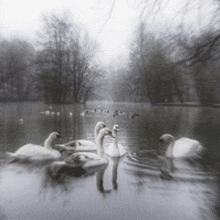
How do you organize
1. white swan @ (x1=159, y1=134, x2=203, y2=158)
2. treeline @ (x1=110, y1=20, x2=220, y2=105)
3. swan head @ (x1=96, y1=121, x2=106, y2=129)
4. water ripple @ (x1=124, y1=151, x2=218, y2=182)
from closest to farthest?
water ripple @ (x1=124, y1=151, x2=218, y2=182), white swan @ (x1=159, y1=134, x2=203, y2=158), swan head @ (x1=96, y1=121, x2=106, y2=129), treeline @ (x1=110, y1=20, x2=220, y2=105)

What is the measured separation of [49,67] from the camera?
6371 mm

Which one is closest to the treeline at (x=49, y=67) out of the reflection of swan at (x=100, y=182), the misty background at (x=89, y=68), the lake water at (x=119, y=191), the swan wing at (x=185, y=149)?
the misty background at (x=89, y=68)

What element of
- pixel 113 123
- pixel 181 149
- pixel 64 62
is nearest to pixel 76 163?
pixel 181 149

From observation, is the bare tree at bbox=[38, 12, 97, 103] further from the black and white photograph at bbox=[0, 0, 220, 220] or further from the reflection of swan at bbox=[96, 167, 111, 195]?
the reflection of swan at bbox=[96, 167, 111, 195]

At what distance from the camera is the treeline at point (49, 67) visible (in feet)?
19.3

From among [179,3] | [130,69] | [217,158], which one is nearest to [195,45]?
[179,3]

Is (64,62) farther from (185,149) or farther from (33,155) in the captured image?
(185,149)

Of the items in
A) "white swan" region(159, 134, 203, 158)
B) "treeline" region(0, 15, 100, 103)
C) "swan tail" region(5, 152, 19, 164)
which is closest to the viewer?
"swan tail" region(5, 152, 19, 164)

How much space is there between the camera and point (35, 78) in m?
6.37

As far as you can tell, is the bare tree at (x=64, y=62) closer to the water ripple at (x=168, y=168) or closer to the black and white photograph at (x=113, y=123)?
the black and white photograph at (x=113, y=123)

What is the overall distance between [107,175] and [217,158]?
1.25 metres

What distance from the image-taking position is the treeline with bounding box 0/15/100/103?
5871 millimetres

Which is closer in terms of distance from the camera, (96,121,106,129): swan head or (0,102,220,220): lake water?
(0,102,220,220): lake water

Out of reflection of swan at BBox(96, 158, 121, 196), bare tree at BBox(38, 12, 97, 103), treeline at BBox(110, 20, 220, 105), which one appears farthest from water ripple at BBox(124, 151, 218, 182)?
bare tree at BBox(38, 12, 97, 103)
